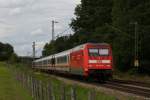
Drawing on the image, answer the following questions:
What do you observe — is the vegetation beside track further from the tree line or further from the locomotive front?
the locomotive front

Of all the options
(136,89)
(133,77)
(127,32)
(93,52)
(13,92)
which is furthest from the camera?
(127,32)

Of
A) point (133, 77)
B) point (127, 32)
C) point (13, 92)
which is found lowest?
point (13, 92)

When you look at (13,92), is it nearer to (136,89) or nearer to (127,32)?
(136,89)

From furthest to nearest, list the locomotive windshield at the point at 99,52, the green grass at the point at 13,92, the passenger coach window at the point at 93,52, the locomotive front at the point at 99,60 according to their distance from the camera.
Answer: the locomotive windshield at the point at 99,52, the passenger coach window at the point at 93,52, the locomotive front at the point at 99,60, the green grass at the point at 13,92

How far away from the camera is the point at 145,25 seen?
7981 centimetres

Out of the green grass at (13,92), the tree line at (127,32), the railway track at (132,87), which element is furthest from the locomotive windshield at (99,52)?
the tree line at (127,32)

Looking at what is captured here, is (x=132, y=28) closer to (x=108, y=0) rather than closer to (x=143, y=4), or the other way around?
(x=143, y=4)

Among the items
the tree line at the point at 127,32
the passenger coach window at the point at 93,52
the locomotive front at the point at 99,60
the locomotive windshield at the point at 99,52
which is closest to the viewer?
the locomotive front at the point at 99,60

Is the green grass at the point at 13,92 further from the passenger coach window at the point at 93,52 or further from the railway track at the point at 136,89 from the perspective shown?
the passenger coach window at the point at 93,52

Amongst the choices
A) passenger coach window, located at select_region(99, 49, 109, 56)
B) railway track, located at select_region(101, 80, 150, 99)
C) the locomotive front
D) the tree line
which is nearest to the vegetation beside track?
the tree line

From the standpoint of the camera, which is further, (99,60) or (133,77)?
(133,77)

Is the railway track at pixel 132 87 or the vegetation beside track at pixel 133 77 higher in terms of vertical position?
the vegetation beside track at pixel 133 77

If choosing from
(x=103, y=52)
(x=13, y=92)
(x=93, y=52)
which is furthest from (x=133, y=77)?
(x=13, y=92)

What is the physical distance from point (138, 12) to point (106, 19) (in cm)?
3165
